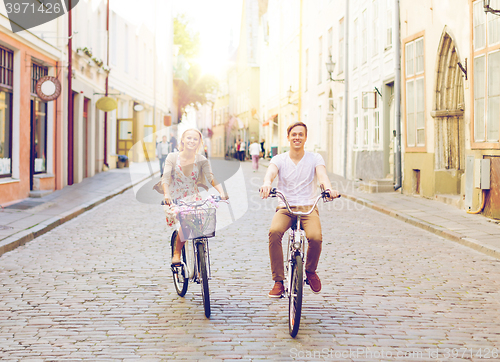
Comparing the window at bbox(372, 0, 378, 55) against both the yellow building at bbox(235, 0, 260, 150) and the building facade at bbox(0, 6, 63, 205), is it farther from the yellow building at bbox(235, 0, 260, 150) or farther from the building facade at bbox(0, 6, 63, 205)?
the yellow building at bbox(235, 0, 260, 150)

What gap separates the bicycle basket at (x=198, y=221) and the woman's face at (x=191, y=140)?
684 mm

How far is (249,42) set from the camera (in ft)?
189

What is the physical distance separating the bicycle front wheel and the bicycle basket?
134mm

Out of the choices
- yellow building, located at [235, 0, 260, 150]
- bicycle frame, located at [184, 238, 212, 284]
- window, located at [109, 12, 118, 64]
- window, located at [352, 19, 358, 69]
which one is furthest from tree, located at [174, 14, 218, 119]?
bicycle frame, located at [184, 238, 212, 284]

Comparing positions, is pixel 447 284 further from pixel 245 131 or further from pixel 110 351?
pixel 245 131

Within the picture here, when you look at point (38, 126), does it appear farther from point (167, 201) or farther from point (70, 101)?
point (167, 201)

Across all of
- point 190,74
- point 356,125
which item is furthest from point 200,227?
point 190,74

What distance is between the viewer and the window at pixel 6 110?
13.6m

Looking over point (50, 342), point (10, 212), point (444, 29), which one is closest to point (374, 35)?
point (444, 29)

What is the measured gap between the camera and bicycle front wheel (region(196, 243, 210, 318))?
503cm

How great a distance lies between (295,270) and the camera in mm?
4758

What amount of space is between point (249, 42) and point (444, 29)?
44.5m

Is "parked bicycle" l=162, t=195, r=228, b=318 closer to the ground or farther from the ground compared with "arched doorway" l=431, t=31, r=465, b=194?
closer to the ground

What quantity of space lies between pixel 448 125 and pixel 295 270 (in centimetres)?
1140
